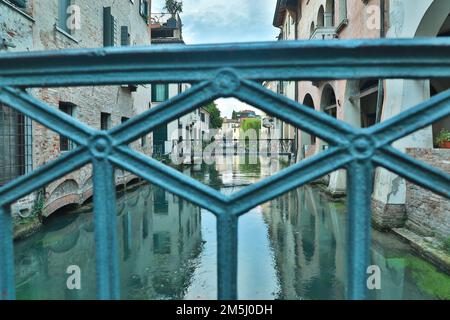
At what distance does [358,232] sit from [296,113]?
14.6 inches

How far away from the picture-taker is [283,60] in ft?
3.00

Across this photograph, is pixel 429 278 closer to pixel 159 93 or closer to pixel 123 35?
pixel 123 35

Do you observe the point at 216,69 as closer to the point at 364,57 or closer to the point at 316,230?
the point at 364,57

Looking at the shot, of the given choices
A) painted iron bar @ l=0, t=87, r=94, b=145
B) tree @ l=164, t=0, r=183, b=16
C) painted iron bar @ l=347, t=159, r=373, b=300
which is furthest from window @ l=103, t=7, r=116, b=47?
tree @ l=164, t=0, r=183, b=16

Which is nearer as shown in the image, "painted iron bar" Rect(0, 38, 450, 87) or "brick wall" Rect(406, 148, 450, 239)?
"painted iron bar" Rect(0, 38, 450, 87)

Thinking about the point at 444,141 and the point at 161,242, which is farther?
the point at 161,242

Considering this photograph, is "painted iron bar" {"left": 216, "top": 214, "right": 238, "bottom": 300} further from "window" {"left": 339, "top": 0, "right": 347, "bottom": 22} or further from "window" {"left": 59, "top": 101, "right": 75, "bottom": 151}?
"window" {"left": 339, "top": 0, "right": 347, "bottom": 22}

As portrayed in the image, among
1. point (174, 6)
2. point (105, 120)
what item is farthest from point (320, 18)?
point (174, 6)

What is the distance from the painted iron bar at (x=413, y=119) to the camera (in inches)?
34.8

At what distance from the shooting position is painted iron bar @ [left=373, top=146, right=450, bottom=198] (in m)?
0.88

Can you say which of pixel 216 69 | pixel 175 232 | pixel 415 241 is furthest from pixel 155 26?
pixel 216 69

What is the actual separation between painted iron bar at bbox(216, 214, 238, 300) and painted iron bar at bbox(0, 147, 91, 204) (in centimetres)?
43

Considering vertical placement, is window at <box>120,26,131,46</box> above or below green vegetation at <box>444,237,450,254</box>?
above

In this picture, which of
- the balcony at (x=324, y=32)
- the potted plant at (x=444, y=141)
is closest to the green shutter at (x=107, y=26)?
the balcony at (x=324, y=32)
